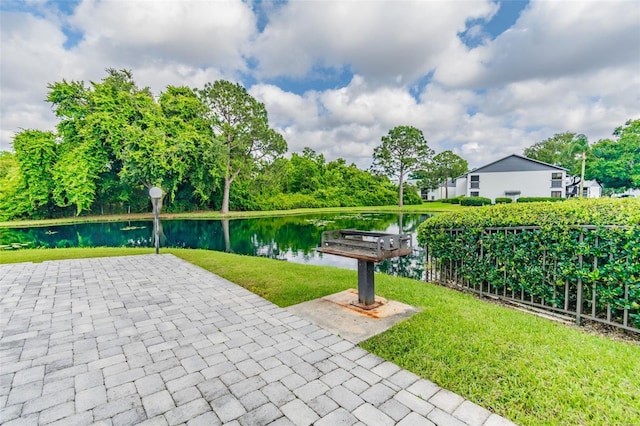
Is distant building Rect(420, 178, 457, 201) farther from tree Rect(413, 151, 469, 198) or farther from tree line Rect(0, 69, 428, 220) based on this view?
tree line Rect(0, 69, 428, 220)

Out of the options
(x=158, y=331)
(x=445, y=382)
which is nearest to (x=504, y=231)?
(x=445, y=382)

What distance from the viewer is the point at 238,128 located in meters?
23.9

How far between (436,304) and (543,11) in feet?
25.2

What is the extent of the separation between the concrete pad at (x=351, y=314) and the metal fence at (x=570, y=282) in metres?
1.45

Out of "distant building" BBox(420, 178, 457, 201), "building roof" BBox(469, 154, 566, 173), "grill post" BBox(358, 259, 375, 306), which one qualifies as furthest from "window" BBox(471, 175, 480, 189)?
"grill post" BBox(358, 259, 375, 306)

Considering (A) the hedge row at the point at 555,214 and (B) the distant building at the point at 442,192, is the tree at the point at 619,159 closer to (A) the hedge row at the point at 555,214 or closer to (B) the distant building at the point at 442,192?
(B) the distant building at the point at 442,192

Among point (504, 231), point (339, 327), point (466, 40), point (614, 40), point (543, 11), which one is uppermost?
point (466, 40)

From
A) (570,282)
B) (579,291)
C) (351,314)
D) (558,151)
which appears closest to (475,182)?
(558,151)

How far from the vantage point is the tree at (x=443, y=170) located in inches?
1551

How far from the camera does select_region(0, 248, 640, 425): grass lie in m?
1.82

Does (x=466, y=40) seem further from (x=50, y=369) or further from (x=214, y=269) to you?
(x=50, y=369)

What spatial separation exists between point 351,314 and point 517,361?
1669mm

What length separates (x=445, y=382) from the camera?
2.09 metres

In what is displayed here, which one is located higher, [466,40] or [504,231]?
[466,40]
